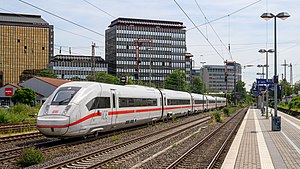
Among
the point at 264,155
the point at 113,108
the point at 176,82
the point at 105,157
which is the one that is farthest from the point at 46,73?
the point at 264,155

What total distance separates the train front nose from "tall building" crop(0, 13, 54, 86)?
10544 cm

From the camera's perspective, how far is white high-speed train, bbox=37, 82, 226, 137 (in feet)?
59.5

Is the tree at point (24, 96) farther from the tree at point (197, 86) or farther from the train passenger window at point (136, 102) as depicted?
the tree at point (197, 86)

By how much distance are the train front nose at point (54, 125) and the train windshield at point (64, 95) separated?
893 mm

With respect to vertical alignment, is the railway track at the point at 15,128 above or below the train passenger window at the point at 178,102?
below

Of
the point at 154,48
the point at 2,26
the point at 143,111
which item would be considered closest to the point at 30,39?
the point at 2,26

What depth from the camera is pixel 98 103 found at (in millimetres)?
20781

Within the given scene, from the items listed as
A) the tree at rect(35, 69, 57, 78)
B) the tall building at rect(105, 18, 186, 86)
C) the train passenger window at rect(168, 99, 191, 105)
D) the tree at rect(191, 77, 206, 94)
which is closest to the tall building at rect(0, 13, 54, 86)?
the tree at rect(35, 69, 57, 78)

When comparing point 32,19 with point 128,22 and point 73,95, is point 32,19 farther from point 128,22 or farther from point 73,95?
point 73,95

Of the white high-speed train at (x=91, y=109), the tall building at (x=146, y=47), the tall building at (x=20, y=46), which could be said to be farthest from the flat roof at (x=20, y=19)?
the white high-speed train at (x=91, y=109)

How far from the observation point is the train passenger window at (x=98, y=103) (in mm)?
19766

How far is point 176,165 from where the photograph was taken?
14195 mm

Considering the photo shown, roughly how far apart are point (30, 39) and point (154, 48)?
1494 inches

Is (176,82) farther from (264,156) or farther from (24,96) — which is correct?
(264,156)
